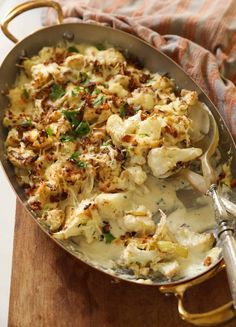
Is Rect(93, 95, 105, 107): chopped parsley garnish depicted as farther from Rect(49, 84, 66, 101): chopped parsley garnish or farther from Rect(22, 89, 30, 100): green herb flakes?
Rect(22, 89, 30, 100): green herb flakes

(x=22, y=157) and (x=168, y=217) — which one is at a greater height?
(x=22, y=157)

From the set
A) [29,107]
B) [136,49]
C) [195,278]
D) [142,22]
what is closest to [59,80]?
[29,107]

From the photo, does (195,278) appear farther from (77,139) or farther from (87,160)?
(77,139)

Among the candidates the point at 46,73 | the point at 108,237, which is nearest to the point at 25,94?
the point at 46,73

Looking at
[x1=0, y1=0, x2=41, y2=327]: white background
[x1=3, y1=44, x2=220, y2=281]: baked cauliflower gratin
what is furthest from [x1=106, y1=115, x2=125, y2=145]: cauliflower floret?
[x1=0, y1=0, x2=41, y2=327]: white background

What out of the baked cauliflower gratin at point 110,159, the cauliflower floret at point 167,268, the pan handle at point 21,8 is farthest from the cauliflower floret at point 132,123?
the pan handle at point 21,8

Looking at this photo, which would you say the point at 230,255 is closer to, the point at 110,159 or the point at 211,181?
the point at 211,181
